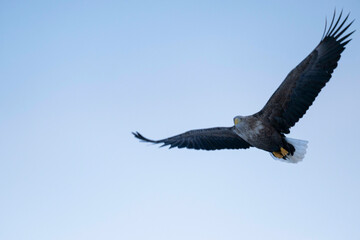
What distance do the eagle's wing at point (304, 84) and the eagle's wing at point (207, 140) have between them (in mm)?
935

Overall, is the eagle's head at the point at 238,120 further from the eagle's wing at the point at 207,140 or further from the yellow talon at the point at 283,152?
the yellow talon at the point at 283,152

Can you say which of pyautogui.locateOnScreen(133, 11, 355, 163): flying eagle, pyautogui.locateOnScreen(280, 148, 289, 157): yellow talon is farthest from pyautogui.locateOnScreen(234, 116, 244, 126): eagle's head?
pyautogui.locateOnScreen(280, 148, 289, 157): yellow talon

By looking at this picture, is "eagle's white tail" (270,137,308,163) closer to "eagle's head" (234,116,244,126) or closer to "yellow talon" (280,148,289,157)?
"yellow talon" (280,148,289,157)

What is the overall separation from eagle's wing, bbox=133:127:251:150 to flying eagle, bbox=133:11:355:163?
27 cm

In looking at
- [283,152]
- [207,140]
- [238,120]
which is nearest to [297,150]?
[283,152]

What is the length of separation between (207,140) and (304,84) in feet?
7.33

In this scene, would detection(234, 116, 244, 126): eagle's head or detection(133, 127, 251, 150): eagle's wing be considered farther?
detection(133, 127, 251, 150): eagle's wing

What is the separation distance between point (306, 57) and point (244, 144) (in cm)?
204

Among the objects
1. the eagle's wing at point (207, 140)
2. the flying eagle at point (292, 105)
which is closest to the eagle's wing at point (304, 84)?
the flying eagle at point (292, 105)

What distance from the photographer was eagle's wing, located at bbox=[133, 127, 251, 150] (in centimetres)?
870

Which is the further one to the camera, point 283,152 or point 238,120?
point 283,152

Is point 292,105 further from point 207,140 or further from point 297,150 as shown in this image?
point 207,140

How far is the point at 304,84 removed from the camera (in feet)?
25.4

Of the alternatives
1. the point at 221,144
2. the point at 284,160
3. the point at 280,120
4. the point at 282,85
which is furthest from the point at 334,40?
the point at 221,144
